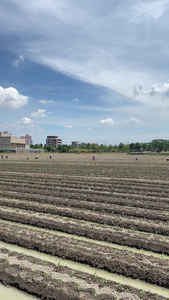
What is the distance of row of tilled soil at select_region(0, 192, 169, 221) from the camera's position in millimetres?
9511

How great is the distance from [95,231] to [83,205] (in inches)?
120

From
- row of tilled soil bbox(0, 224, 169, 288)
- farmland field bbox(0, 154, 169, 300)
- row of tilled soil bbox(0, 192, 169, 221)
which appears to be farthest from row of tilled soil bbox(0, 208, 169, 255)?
row of tilled soil bbox(0, 192, 169, 221)

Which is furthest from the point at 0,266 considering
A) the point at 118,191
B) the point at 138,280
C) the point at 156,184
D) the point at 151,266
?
the point at 156,184

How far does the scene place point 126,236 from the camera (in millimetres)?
7426

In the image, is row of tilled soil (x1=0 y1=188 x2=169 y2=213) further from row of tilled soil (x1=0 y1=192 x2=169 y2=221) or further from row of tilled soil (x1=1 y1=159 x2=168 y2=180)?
row of tilled soil (x1=1 y1=159 x2=168 y2=180)

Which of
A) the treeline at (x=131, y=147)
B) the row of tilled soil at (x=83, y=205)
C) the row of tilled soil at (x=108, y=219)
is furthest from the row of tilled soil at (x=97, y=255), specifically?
the treeline at (x=131, y=147)

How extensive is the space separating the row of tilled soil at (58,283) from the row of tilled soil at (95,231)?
210cm

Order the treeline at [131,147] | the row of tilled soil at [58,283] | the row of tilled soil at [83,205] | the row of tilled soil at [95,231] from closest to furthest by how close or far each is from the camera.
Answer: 1. the row of tilled soil at [58,283]
2. the row of tilled soil at [95,231]
3. the row of tilled soil at [83,205]
4. the treeline at [131,147]

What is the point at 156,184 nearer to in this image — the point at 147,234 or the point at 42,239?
the point at 147,234

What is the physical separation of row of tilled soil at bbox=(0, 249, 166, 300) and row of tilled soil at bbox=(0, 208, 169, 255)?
210 centimetres

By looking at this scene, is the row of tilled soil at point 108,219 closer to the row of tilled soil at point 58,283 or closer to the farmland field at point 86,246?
the farmland field at point 86,246

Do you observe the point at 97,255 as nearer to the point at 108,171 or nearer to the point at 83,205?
the point at 83,205

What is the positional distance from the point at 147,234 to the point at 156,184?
905 centimetres

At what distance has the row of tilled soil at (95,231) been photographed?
6.94 metres
